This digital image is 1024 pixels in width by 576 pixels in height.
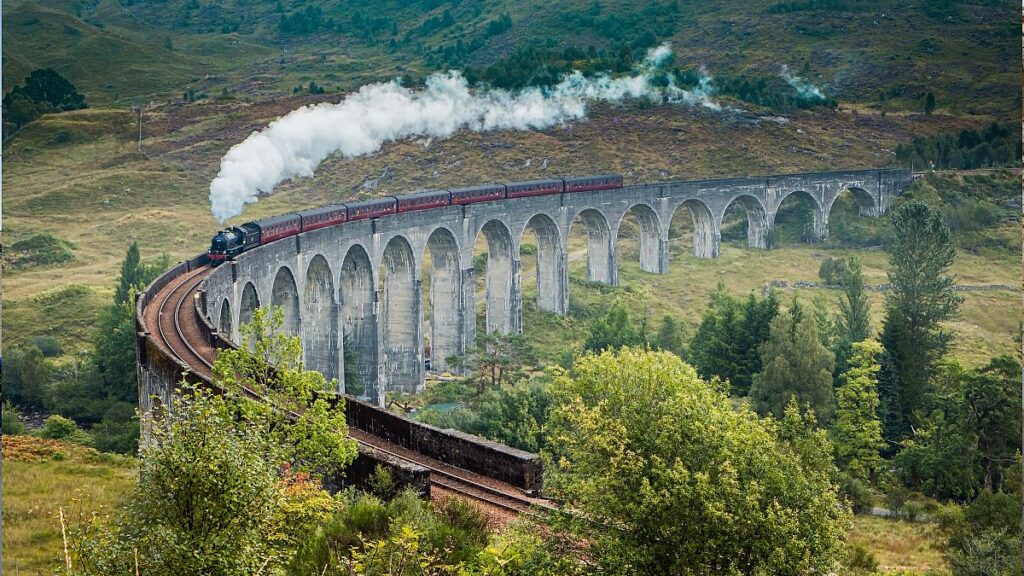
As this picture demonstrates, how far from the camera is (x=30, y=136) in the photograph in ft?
372

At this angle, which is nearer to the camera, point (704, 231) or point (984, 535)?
point (984, 535)

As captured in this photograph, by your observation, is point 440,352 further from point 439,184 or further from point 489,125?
point 489,125

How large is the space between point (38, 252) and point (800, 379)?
194 ft

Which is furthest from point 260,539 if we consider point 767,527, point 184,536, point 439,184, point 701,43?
point 701,43

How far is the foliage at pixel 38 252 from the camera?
82312mm

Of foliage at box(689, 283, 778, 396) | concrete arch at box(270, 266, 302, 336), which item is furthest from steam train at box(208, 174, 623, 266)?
foliage at box(689, 283, 778, 396)

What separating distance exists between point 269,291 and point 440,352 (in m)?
18.0

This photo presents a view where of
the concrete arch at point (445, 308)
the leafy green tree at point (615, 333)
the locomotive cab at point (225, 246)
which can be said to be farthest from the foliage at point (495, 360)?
the locomotive cab at point (225, 246)

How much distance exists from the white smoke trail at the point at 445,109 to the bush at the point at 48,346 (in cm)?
2952

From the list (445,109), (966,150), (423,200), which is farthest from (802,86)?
(423,200)

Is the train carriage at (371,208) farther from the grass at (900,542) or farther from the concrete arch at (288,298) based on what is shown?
the grass at (900,542)

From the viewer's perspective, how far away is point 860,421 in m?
48.7

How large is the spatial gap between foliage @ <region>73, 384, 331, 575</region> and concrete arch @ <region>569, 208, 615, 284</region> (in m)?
66.5

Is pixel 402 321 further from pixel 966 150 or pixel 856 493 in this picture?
pixel 966 150
